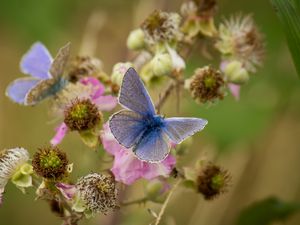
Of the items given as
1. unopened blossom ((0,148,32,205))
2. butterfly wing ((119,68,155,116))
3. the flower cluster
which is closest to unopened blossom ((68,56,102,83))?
the flower cluster

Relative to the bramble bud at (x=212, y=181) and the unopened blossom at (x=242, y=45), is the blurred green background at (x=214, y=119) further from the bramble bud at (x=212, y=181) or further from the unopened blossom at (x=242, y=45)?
the bramble bud at (x=212, y=181)

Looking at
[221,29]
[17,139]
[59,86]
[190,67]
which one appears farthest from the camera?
[17,139]

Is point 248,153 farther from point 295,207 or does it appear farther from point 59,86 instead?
point 59,86

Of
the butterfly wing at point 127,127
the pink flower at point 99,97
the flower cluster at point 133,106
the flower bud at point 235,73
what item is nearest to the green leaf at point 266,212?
the flower cluster at point 133,106

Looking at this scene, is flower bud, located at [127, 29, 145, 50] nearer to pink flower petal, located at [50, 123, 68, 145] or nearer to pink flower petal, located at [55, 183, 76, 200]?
pink flower petal, located at [50, 123, 68, 145]

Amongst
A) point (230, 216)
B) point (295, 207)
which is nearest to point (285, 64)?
point (230, 216)
